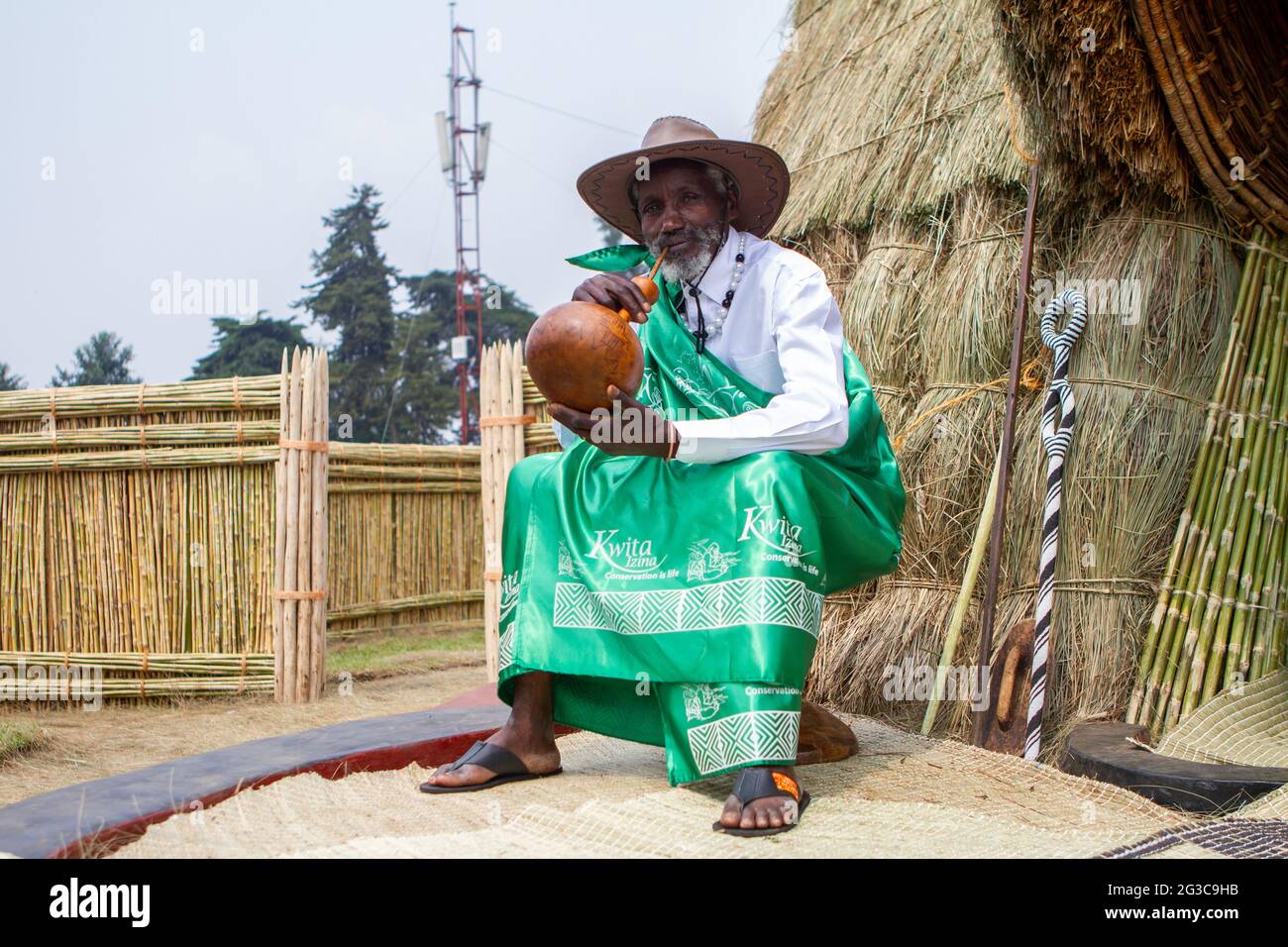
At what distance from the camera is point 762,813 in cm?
242

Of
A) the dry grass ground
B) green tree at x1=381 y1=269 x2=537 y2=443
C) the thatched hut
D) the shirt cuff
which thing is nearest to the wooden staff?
the thatched hut

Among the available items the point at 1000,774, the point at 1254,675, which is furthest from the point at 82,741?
the point at 1254,675

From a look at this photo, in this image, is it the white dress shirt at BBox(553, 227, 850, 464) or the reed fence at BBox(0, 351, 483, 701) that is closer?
the white dress shirt at BBox(553, 227, 850, 464)

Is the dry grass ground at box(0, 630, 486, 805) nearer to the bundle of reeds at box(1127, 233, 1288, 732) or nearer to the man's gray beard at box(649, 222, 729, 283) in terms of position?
the man's gray beard at box(649, 222, 729, 283)

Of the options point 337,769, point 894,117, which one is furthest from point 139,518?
point 894,117

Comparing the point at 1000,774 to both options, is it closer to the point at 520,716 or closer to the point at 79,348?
the point at 520,716

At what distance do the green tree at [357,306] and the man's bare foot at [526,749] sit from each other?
66.0 feet

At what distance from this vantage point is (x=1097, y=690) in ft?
11.7

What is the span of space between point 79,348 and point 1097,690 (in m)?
19.5

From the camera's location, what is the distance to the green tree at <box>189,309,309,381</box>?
18.0 meters

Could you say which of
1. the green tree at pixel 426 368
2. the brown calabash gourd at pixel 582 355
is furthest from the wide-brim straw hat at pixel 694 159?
the green tree at pixel 426 368

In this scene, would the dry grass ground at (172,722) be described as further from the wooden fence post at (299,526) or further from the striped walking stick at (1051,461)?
the striped walking stick at (1051,461)

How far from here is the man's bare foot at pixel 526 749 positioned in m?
2.95

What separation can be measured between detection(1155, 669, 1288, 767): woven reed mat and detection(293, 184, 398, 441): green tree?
20526mm
